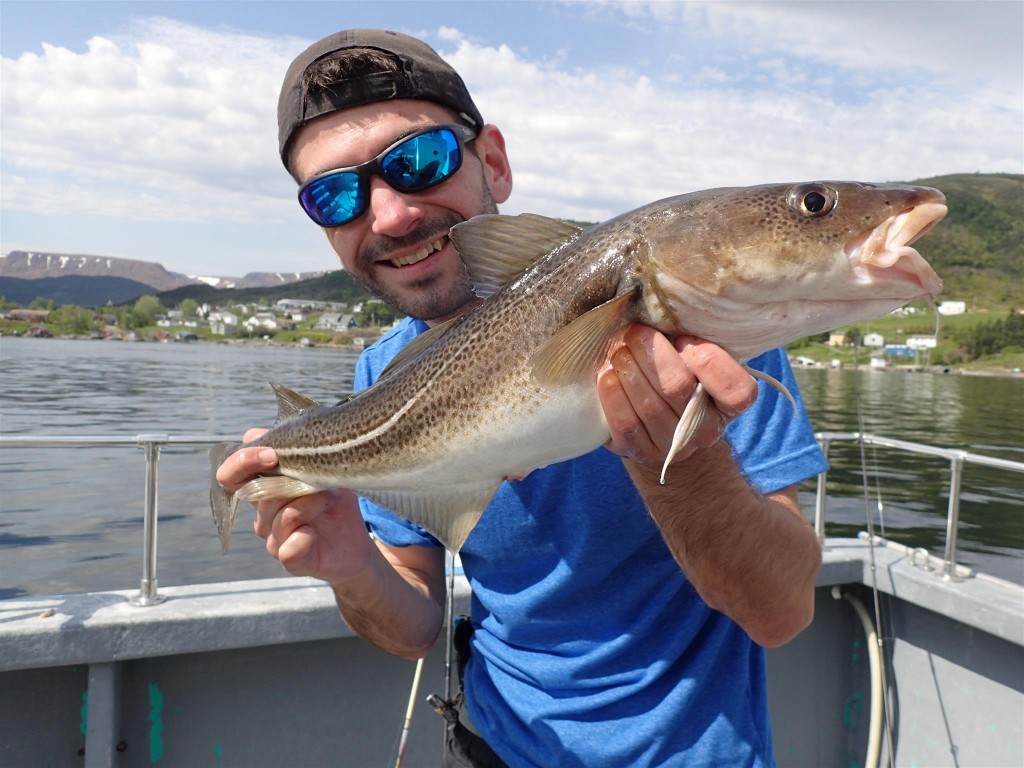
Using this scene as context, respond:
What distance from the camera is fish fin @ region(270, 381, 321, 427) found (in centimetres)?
294

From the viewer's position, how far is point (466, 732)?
9.72 ft

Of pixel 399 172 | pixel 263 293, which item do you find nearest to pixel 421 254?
pixel 399 172

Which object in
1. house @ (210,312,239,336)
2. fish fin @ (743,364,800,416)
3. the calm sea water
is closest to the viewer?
fish fin @ (743,364,800,416)

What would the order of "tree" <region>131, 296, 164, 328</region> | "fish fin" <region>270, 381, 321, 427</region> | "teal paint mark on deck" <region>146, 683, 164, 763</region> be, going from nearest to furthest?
1. "fish fin" <region>270, 381, 321, 427</region>
2. "teal paint mark on deck" <region>146, 683, 164, 763</region>
3. "tree" <region>131, 296, 164, 328</region>

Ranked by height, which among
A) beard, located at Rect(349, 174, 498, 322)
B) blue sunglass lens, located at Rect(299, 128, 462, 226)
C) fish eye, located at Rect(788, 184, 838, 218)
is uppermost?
blue sunglass lens, located at Rect(299, 128, 462, 226)

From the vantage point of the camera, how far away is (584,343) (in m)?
1.93

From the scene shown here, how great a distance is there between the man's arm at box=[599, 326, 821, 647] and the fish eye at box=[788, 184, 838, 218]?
45cm

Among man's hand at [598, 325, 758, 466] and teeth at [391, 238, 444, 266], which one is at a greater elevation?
teeth at [391, 238, 444, 266]

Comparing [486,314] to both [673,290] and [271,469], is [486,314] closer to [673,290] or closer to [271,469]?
[673,290]

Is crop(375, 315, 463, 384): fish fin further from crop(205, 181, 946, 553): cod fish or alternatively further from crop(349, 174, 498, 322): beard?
crop(349, 174, 498, 322): beard

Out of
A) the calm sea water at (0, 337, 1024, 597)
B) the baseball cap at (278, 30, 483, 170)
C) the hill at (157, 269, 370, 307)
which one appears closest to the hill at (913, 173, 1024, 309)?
the calm sea water at (0, 337, 1024, 597)

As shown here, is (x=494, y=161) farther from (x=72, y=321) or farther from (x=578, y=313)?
(x=72, y=321)

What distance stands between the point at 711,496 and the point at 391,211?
1764 millimetres

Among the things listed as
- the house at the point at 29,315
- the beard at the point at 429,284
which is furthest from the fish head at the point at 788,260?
the house at the point at 29,315
